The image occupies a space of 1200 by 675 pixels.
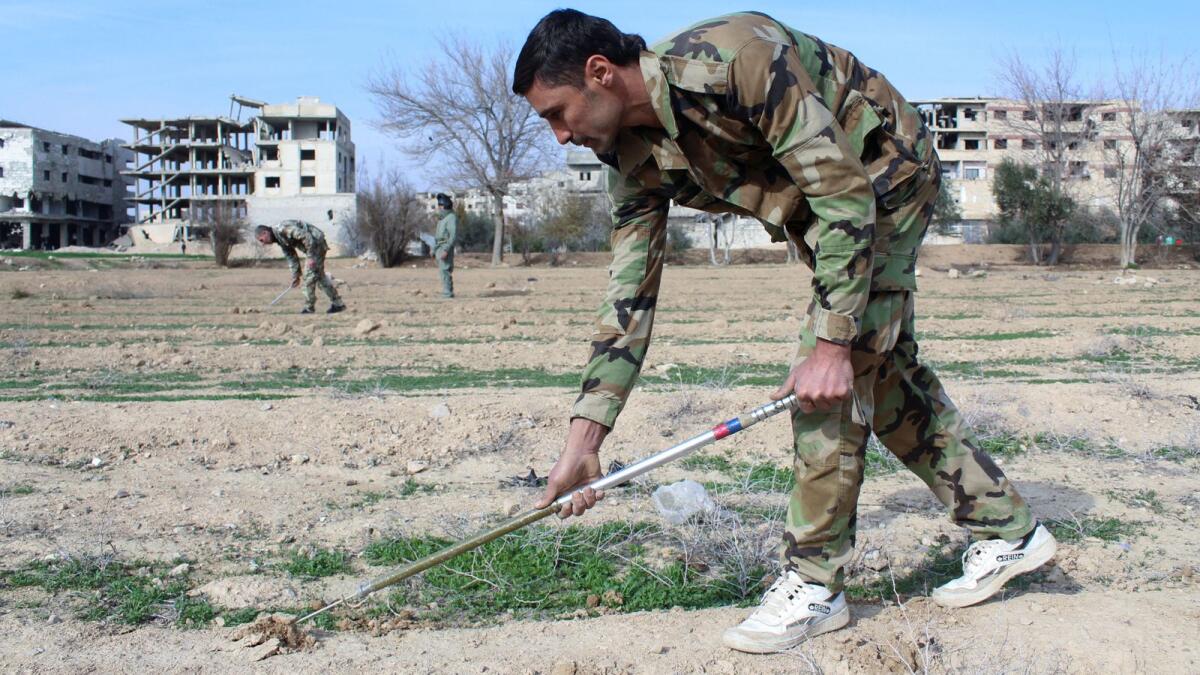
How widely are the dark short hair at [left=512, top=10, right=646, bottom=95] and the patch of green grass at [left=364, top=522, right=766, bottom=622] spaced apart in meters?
1.54

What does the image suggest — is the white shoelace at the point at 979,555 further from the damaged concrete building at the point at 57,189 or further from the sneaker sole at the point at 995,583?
the damaged concrete building at the point at 57,189

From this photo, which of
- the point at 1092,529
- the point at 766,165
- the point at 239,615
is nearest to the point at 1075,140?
the point at 1092,529

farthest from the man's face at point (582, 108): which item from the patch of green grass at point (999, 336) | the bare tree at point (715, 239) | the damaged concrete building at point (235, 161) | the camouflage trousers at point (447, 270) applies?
the damaged concrete building at point (235, 161)

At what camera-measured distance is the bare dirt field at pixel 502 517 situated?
2.66m

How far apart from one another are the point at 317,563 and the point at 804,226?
6.32 ft

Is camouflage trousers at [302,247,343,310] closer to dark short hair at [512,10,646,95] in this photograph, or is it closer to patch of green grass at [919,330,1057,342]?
patch of green grass at [919,330,1057,342]

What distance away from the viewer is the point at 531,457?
4.83 metres

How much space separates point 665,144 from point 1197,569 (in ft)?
7.14

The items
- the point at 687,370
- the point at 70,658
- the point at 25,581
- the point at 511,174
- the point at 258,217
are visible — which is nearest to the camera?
the point at 70,658

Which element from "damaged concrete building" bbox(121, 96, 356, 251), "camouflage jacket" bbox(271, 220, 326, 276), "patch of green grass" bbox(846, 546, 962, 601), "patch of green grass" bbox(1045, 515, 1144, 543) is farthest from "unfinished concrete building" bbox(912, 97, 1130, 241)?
"damaged concrete building" bbox(121, 96, 356, 251)

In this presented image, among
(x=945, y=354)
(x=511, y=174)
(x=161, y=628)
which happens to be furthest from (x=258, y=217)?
(x=161, y=628)

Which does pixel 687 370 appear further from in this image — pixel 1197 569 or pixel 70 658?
pixel 70 658

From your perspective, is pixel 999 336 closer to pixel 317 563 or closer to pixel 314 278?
pixel 314 278

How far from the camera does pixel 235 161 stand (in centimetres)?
7538
